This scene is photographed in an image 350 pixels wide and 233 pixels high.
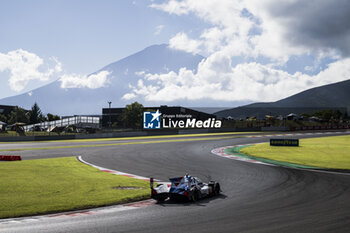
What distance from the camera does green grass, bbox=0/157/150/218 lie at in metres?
10.2

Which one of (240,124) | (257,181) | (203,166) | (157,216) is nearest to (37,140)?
(203,166)

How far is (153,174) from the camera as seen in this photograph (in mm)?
17562

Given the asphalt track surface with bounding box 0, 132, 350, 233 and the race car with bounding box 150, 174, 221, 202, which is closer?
the asphalt track surface with bounding box 0, 132, 350, 233

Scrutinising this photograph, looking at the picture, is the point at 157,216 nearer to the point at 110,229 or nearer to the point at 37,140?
the point at 110,229

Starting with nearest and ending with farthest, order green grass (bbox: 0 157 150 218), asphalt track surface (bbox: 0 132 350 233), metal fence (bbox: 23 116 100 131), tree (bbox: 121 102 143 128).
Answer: asphalt track surface (bbox: 0 132 350 233)
green grass (bbox: 0 157 150 218)
metal fence (bbox: 23 116 100 131)
tree (bbox: 121 102 143 128)

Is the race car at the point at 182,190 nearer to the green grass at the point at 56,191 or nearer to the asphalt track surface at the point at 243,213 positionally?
the asphalt track surface at the point at 243,213

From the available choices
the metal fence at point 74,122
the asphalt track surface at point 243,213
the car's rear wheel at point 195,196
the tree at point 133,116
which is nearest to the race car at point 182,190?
the car's rear wheel at point 195,196

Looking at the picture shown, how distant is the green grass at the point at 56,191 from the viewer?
33.6 feet

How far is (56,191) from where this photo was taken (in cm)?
1240

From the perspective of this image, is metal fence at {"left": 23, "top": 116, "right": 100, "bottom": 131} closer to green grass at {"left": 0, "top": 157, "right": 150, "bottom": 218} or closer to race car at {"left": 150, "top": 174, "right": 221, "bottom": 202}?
green grass at {"left": 0, "top": 157, "right": 150, "bottom": 218}

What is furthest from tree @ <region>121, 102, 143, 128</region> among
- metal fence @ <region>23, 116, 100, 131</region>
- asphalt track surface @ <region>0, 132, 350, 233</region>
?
asphalt track surface @ <region>0, 132, 350, 233</region>

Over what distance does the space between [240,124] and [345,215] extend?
2876 inches

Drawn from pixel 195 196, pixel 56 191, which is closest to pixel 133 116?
pixel 56 191

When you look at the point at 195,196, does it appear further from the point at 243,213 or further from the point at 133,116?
the point at 133,116
